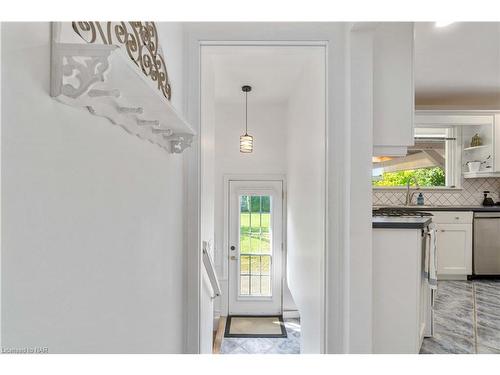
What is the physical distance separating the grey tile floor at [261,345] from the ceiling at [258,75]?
299cm

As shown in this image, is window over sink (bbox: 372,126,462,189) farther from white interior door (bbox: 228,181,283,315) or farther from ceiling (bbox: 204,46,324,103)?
ceiling (bbox: 204,46,324,103)

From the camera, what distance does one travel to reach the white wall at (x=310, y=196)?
1.91m

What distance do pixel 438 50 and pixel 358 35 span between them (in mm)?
1908

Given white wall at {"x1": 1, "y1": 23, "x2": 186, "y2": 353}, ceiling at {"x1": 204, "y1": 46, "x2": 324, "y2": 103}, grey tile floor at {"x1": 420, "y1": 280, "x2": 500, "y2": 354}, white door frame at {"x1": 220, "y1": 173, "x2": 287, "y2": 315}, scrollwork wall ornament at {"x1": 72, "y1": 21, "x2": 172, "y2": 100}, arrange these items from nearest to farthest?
white wall at {"x1": 1, "y1": 23, "x2": 186, "y2": 353}, scrollwork wall ornament at {"x1": 72, "y1": 21, "x2": 172, "y2": 100}, grey tile floor at {"x1": 420, "y1": 280, "x2": 500, "y2": 354}, ceiling at {"x1": 204, "y1": 46, "x2": 324, "y2": 103}, white door frame at {"x1": 220, "y1": 173, "x2": 287, "y2": 315}

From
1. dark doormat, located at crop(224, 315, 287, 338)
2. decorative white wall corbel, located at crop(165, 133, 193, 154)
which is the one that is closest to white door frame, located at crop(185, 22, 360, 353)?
decorative white wall corbel, located at crop(165, 133, 193, 154)

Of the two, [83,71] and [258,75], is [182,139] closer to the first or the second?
[83,71]

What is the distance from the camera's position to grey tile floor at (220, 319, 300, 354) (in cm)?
336

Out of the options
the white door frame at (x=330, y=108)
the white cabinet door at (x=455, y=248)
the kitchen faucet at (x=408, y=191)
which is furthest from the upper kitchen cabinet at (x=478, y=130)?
the white door frame at (x=330, y=108)

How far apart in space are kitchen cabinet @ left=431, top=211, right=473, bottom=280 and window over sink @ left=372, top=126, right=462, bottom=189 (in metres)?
0.63

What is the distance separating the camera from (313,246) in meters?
2.22

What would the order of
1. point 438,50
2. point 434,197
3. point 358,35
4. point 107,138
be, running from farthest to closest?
point 434,197
point 438,50
point 358,35
point 107,138

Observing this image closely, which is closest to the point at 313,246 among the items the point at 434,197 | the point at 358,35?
the point at 358,35

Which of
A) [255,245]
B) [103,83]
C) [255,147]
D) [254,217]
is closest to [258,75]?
[255,147]
